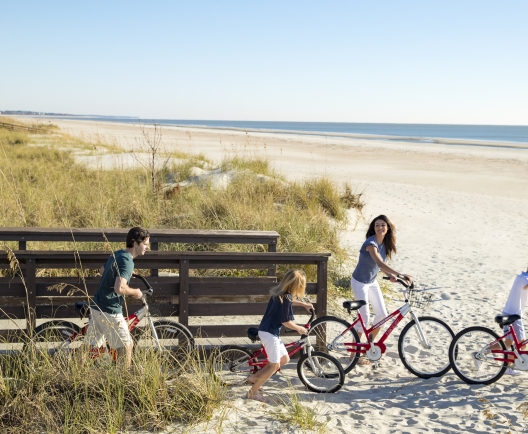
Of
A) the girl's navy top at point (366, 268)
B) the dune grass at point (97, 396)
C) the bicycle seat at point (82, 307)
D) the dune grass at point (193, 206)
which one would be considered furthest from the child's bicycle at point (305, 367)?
the dune grass at point (193, 206)

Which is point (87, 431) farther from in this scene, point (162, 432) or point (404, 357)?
point (404, 357)

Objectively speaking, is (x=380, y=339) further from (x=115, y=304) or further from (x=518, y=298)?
(x=115, y=304)

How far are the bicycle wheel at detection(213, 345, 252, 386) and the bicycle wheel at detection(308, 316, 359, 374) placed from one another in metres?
0.66

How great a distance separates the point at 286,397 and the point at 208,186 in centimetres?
884

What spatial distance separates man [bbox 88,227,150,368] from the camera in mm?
4883

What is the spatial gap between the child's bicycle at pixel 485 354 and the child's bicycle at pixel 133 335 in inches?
95.1

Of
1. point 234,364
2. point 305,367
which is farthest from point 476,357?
point 234,364

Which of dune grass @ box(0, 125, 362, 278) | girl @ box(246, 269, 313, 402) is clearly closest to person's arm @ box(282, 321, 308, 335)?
girl @ box(246, 269, 313, 402)

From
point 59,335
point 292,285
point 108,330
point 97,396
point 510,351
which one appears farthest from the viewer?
point 510,351

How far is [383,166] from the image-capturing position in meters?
31.6

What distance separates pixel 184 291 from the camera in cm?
589

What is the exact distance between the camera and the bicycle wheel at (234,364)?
5.50 m

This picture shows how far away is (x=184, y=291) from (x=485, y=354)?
2773mm

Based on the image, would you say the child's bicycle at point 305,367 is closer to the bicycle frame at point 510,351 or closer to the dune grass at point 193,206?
the bicycle frame at point 510,351
